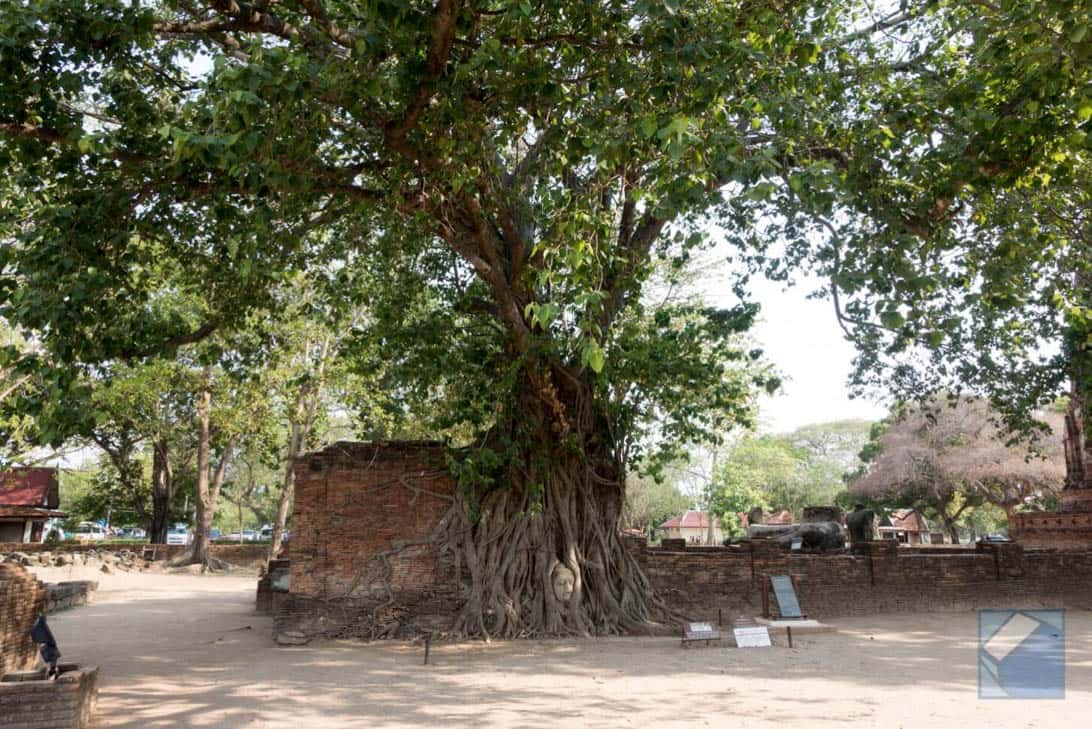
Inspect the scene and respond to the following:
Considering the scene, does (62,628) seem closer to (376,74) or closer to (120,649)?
(120,649)

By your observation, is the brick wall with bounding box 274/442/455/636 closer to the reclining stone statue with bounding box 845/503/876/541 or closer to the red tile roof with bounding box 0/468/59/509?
the reclining stone statue with bounding box 845/503/876/541

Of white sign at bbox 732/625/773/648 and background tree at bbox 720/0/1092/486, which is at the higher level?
background tree at bbox 720/0/1092/486

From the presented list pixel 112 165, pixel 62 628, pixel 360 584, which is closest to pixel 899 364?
pixel 360 584

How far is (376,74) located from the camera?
253 inches

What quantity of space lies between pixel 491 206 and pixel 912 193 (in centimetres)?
448

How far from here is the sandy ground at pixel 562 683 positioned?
255 inches

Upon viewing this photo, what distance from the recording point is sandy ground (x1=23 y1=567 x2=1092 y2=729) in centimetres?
649

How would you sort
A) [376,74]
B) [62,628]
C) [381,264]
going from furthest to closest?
[62,628], [381,264], [376,74]

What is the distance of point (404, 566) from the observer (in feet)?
38.2

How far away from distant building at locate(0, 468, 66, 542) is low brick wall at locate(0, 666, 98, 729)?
29356mm

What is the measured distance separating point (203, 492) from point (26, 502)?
10.6 meters

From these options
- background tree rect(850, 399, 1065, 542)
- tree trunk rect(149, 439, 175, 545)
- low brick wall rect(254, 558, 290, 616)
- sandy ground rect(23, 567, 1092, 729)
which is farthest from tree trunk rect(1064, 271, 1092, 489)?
tree trunk rect(149, 439, 175, 545)

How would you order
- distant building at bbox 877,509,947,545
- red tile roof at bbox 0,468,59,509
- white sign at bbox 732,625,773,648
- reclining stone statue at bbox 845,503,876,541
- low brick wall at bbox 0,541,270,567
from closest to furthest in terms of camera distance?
white sign at bbox 732,625,773,648
reclining stone statue at bbox 845,503,876,541
low brick wall at bbox 0,541,270,567
red tile roof at bbox 0,468,59,509
distant building at bbox 877,509,947,545

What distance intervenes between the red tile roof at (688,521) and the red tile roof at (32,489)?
112 feet
